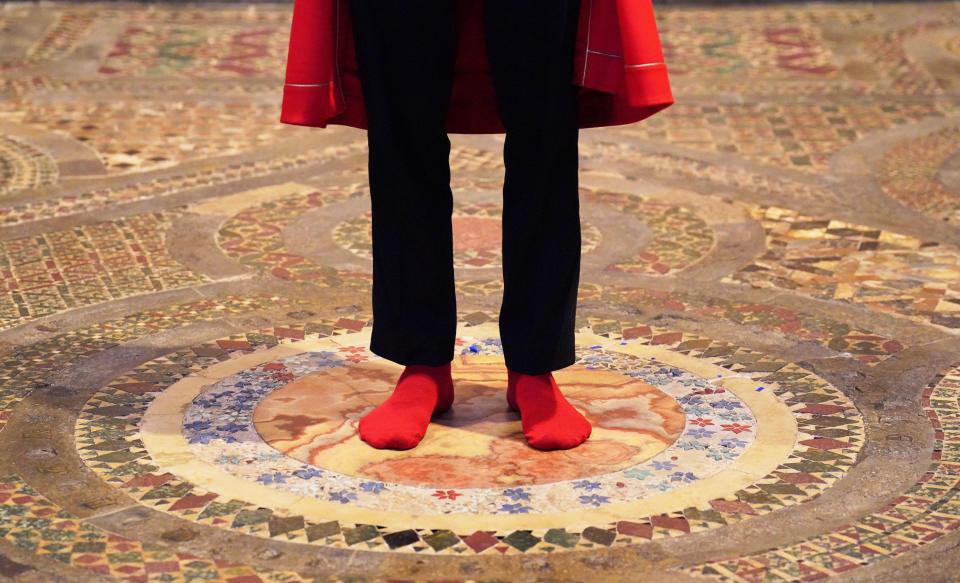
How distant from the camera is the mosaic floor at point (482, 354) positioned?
281 centimetres

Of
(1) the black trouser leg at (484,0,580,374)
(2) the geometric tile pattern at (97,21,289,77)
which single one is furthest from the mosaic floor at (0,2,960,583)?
(2) the geometric tile pattern at (97,21,289,77)

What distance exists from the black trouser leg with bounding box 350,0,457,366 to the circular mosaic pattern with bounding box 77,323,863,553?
10.6 inches

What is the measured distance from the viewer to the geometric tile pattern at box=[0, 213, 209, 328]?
4.40m

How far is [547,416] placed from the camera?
3.26 metres

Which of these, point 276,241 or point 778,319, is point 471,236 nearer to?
point 276,241

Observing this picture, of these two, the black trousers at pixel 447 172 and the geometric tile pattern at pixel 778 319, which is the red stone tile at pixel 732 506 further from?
the geometric tile pattern at pixel 778 319

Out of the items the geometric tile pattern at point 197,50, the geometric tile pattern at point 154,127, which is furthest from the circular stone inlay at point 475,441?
the geometric tile pattern at point 197,50

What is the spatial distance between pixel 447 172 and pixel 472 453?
2.14 feet

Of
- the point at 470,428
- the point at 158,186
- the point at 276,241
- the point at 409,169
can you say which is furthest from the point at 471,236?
the point at 409,169

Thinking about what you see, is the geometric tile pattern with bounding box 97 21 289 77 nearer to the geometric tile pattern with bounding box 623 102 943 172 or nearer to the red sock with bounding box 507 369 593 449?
the geometric tile pattern with bounding box 623 102 943 172

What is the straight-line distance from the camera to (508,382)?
3.45 metres

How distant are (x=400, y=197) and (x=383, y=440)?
56 cm

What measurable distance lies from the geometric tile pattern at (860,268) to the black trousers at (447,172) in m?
1.57

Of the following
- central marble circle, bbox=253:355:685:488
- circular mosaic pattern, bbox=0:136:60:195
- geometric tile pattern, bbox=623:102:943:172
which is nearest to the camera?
central marble circle, bbox=253:355:685:488
